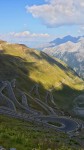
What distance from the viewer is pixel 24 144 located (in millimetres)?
25219

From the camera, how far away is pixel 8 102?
173750 mm

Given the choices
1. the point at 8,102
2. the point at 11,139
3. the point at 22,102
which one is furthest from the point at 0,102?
the point at 11,139

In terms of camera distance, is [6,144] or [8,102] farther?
[8,102]

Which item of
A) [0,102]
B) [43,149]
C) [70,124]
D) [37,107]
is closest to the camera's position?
[43,149]

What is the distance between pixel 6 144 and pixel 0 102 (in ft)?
484

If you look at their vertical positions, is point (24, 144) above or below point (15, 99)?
below

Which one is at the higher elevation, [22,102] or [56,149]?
[22,102]

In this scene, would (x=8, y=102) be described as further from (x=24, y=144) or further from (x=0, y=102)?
(x=24, y=144)

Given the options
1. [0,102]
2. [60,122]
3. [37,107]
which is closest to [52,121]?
[60,122]

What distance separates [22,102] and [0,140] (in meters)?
173

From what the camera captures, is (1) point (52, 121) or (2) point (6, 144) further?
(1) point (52, 121)

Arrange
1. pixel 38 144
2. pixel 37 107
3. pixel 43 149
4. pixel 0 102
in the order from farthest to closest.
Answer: pixel 37 107 → pixel 0 102 → pixel 38 144 → pixel 43 149

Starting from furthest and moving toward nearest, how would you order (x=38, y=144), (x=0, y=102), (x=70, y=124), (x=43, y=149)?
(x=0, y=102), (x=70, y=124), (x=38, y=144), (x=43, y=149)

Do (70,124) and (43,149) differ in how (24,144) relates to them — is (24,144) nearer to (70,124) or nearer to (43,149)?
(43,149)
